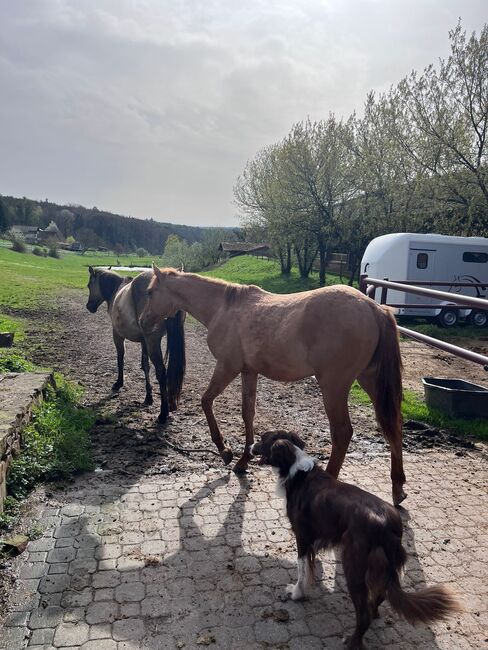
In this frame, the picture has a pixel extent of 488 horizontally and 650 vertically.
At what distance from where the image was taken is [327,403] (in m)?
3.51

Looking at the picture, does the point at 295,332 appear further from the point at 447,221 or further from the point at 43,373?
the point at 447,221

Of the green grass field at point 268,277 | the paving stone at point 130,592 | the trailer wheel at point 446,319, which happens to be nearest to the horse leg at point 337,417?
the paving stone at point 130,592

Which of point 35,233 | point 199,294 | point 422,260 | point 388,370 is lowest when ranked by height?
point 388,370

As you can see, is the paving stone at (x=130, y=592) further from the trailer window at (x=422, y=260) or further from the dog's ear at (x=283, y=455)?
the trailer window at (x=422, y=260)

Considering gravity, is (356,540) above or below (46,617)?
above

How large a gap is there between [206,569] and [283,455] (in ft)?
3.17

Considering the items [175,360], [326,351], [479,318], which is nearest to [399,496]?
[326,351]

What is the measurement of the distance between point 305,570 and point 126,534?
55.0 inches

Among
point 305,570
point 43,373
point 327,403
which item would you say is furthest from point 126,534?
point 43,373

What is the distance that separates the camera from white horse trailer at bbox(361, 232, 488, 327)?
14.6 meters

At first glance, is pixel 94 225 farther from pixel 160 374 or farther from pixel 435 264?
pixel 160 374

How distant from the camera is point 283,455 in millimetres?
2652

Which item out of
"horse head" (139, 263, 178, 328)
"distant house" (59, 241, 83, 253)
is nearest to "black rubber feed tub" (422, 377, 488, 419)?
"horse head" (139, 263, 178, 328)

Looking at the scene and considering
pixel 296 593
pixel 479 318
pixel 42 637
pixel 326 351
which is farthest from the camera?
pixel 479 318
